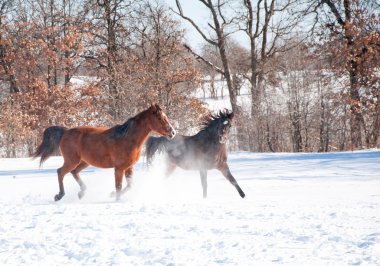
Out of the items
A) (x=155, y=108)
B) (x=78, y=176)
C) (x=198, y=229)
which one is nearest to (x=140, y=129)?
(x=155, y=108)

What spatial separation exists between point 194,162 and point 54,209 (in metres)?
2.96

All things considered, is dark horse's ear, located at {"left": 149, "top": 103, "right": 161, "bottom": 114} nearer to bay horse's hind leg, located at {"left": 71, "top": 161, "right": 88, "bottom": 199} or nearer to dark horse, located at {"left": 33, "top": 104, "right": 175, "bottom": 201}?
dark horse, located at {"left": 33, "top": 104, "right": 175, "bottom": 201}

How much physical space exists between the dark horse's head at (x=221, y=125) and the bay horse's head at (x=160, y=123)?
0.90m

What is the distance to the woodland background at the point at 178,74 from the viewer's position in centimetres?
1950

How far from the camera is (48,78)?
25.3 metres

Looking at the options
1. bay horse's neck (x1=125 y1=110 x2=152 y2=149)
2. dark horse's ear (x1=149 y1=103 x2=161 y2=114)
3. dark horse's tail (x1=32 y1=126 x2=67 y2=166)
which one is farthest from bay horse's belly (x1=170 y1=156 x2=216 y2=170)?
dark horse's tail (x1=32 y1=126 x2=67 y2=166)

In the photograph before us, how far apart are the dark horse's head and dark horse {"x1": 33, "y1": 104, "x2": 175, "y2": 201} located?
92 cm

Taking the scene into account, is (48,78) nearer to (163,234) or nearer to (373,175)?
(373,175)

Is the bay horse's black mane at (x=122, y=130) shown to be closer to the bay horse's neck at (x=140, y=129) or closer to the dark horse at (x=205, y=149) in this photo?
the bay horse's neck at (x=140, y=129)

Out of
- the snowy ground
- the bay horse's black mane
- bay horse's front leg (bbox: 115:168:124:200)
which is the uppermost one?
the bay horse's black mane

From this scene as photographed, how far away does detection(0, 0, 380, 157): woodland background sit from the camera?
1950 centimetres

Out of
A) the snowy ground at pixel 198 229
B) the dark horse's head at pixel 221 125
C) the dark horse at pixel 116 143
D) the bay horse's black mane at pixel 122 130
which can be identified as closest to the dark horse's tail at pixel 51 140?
the dark horse at pixel 116 143

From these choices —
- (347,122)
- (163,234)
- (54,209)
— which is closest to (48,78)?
(347,122)

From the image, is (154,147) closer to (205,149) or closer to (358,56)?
(205,149)
